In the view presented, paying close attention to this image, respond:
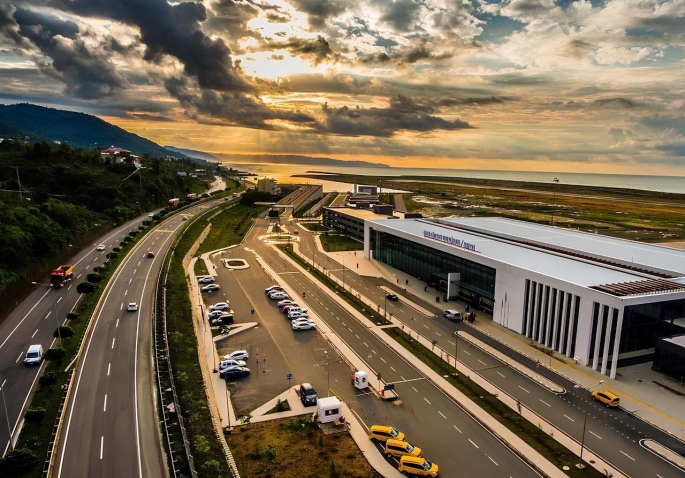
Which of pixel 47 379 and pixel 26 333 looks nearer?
pixel 47 379

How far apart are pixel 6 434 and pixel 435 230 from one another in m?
75.7

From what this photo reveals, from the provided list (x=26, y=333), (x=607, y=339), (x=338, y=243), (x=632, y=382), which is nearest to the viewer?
(x=632, y=382)

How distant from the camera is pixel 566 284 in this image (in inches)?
2148

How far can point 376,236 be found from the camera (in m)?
109

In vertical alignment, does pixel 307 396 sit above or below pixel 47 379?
below

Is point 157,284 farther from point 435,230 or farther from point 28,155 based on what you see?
point 28,155

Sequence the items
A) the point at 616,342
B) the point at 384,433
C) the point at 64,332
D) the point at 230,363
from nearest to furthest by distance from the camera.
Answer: the point at 384,433 < the point at 616,342 < the point at 230,363 < the point at 64,332

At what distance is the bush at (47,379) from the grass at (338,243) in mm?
82730

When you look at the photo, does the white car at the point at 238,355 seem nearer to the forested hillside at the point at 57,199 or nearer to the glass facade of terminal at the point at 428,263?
the forested hillside at the point at 57,199

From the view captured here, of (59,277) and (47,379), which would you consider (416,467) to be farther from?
(59,277)

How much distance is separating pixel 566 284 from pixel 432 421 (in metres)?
26.2

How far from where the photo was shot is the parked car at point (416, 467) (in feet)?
109

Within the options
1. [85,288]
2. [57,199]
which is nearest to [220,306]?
[85,288]

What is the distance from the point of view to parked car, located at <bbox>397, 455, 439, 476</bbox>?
33.3 metres
